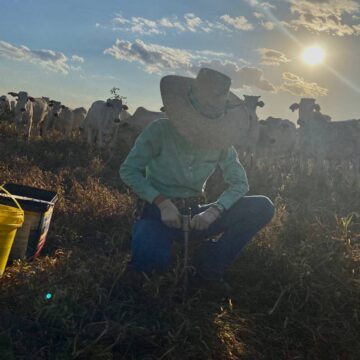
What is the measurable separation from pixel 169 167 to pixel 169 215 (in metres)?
0.52

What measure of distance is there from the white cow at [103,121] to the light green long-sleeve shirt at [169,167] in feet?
37.5

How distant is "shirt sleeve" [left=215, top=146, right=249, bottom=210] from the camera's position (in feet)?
12.9

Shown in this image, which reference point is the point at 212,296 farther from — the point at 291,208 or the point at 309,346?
the point at 291,208

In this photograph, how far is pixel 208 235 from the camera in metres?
4.20

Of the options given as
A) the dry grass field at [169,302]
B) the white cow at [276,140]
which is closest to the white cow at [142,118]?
the white cow at [276,140]

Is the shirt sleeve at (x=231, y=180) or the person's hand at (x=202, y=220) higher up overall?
the shirt sleeve at (x=231, y=180)

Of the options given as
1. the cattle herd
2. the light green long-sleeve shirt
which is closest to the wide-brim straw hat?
the light green long-sleeve shirt

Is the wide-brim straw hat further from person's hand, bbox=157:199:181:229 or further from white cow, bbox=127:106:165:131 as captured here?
white cow, bbox=127:106:165:131

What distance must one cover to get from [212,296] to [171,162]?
118 centimetres

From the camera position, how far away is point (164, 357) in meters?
2.81

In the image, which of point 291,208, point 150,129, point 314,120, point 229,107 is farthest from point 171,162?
point 314,120

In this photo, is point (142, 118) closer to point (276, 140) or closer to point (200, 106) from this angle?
point (276, 140)

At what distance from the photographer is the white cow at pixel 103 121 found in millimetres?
15484

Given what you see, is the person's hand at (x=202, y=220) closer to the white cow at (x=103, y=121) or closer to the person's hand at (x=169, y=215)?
the person's hand at (x=169, y=215)
